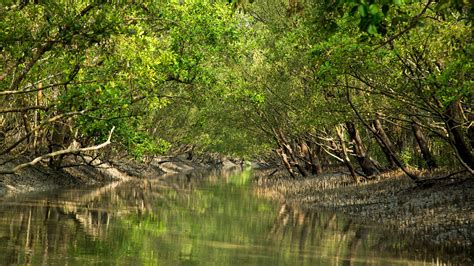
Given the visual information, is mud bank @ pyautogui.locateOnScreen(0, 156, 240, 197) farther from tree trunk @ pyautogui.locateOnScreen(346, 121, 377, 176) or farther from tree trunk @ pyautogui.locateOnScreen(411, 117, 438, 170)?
tree trunk @ pyautogui.locateOnScreen(411, 117, 438, 170)

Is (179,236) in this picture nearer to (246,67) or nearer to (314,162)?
(246,67)

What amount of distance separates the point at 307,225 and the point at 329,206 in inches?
310

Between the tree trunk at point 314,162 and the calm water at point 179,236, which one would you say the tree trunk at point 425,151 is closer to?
the calm water at point 179,236

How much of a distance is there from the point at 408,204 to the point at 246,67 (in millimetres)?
23067

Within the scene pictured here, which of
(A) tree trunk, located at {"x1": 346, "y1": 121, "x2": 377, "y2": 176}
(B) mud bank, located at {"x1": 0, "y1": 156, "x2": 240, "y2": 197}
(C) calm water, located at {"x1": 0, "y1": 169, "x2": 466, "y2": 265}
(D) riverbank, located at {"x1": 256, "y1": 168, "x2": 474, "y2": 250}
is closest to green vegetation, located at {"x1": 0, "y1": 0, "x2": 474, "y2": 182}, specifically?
(A) tree trunk, located at {"x1": 346, "y1": 121, "x2": 377, "y2": 176}

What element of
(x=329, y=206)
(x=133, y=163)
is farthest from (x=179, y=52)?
(x=133, y=163)

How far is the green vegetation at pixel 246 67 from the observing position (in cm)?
1614

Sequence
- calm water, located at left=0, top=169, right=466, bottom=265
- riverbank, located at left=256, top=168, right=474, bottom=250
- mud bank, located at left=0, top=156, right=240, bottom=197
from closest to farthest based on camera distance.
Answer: calm water, located at left=0, top=169, right=466, bottom=265 < riverbank, located at left=256, top=168, right=474, bottom=250 < mud bank, located at left=0, top=156, right=240, bottom=197

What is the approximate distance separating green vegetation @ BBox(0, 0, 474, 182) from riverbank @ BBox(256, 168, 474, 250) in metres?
1.24

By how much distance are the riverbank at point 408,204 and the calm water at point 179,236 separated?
1.39 metres

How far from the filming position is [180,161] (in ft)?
345

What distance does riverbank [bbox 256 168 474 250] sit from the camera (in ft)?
75.1

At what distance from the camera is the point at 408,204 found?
29609 mm

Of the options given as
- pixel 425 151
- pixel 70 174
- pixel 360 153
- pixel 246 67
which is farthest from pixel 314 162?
pixel 425 151
